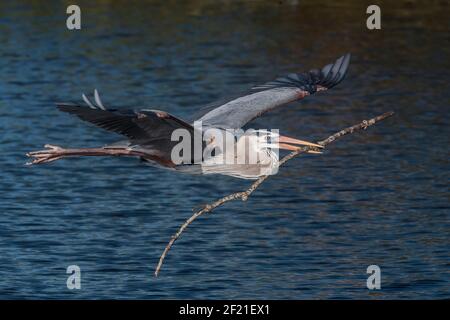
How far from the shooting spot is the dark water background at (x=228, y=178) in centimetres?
1455

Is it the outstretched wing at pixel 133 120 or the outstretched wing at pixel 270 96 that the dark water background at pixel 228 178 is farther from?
the outstretched wing at pixel 133 120

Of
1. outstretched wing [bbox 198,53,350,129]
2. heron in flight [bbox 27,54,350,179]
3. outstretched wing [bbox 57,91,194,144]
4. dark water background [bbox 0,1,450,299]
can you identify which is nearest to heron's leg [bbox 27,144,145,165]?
heron in flight [bbox 27,54,350,179]

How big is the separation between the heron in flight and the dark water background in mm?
1895

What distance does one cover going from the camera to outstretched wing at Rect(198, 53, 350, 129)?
42.8ft

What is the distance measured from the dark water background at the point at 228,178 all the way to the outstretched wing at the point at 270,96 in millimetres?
1897

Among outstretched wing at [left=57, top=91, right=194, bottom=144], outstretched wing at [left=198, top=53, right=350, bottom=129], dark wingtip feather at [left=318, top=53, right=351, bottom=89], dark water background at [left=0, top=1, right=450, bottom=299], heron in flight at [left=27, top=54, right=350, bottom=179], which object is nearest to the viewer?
outstretched wing at [left=57, top=91, right=194, bottom=144]

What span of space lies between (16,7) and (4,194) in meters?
12.0

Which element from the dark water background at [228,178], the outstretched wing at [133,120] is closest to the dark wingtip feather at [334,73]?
the dark water background at [228,178]

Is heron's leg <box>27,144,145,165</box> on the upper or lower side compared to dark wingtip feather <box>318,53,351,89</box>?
lower

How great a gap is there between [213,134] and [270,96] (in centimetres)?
122

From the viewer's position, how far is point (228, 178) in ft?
60.4

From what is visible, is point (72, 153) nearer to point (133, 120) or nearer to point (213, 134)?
point (133, 120)

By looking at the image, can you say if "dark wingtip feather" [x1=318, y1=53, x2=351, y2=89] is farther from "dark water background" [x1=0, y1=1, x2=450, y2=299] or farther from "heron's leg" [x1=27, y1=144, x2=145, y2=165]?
"heron's leg" [x1=27, y1=144, x2=145, y2=165]

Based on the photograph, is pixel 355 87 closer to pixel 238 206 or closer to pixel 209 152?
pixel 238 206
